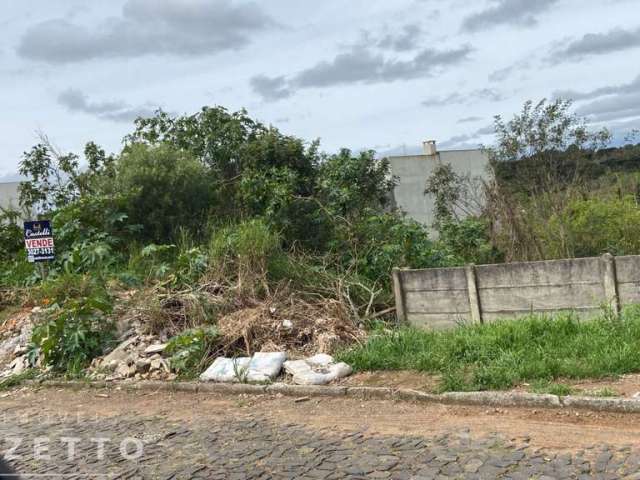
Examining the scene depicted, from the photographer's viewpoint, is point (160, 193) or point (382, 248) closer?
point (382, 248)

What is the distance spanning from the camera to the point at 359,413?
279 inches

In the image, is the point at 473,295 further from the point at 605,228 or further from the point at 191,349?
the point at 191,349

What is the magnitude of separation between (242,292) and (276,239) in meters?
1.30

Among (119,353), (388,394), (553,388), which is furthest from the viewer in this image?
(119,353)

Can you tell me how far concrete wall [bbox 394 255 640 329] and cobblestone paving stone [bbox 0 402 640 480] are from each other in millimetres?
4129

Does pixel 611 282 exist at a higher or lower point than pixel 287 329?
higher

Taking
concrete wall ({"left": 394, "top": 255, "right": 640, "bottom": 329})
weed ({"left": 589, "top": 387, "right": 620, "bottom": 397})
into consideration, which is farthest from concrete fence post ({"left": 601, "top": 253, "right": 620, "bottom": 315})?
weed ({"left": 589, "top": 387, "right": 620, "bottom": 397})

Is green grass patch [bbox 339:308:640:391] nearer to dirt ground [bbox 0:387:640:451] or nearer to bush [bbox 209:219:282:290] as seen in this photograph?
dirt ground [bbox 0:387:640:451]

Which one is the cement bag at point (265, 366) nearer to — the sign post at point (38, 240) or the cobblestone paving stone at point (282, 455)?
the cobblestone paving stone at point (282, 455)

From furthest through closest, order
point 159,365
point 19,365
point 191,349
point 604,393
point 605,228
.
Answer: point 605,228, point 19,365, point 159,365, point 191,349, point 604,393

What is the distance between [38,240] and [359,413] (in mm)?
7631

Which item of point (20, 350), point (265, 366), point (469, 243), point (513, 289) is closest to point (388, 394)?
point (265, 366)

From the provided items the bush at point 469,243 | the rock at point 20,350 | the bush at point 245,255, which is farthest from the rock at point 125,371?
the bush at point 469,243

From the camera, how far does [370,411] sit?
7105 mm
